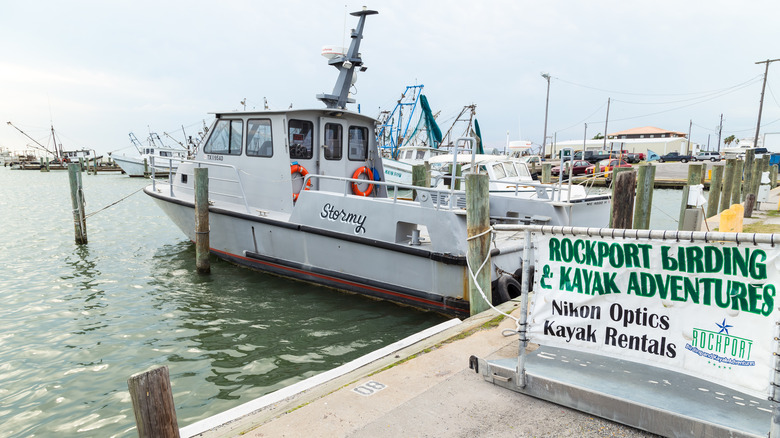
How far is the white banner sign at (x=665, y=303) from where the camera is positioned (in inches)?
101

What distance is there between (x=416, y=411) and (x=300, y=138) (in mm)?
6513

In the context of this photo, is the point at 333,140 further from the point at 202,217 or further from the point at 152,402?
the point at 152,402

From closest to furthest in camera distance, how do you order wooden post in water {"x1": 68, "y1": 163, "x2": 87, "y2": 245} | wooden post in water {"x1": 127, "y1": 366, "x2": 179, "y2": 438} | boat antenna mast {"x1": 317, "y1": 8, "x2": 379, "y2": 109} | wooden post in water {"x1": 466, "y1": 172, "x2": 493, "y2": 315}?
wooden post in water {"x1": 127, "y1": 366, "x2": 179, "y2": 438} < wooden post in water {"x1": 466, "y1": 172, "x2": 493, "y2": 315} < boat antenna mast {"x1": 317, "y1": 8, "x2": 379, "y2": 109} < wooden post in water {"x1": 68, "y1": 163, "x2": 87, "y2": 245}

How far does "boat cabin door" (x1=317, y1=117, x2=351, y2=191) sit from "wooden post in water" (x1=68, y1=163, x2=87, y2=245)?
6.30 meters

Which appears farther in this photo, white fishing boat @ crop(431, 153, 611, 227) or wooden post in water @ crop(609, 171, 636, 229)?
white fishing boat @ crop(431, 153, 611, 227)

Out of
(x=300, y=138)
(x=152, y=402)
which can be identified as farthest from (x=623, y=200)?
(x=152, y=402)

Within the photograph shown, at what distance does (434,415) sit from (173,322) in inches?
198

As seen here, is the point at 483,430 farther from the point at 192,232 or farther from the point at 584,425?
the point at 192,232

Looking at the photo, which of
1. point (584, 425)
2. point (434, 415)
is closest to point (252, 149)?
point (434, 415)

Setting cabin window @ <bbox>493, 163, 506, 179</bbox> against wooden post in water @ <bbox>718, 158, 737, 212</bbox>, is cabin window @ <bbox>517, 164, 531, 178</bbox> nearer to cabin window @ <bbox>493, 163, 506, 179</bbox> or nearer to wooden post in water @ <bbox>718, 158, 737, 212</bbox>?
cabin window @ <bbox>493, 163, 506, 179</bbox>

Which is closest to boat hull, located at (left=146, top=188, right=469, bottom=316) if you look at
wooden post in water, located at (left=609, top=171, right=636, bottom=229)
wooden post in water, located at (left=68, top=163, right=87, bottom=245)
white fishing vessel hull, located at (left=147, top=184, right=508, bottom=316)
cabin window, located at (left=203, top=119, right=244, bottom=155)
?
white fishing vessel hull, located at (left=147, top=184, right=508, bottom=316)

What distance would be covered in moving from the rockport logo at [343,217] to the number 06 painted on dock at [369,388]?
13.0 ft

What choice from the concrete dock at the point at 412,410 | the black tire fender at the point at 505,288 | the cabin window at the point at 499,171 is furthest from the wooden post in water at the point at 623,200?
the cabin window at the point at 499,171

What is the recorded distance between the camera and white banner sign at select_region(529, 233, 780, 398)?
8.38 feet
